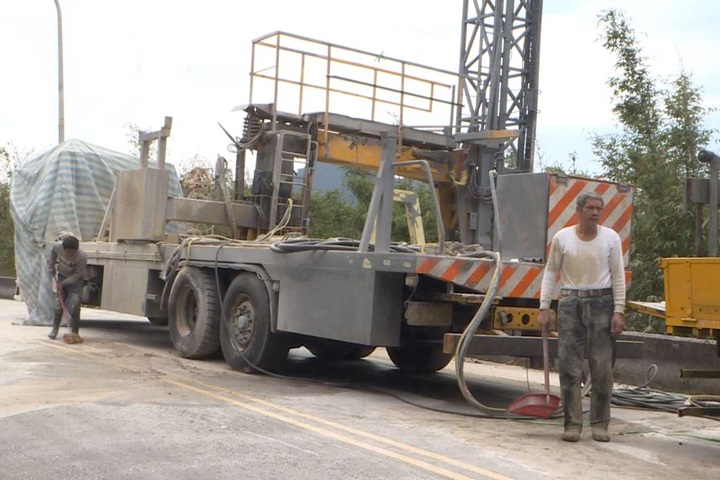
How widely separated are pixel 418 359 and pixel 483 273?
3.23 meters

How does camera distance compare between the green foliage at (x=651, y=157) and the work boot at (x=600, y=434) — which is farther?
the green foliage at (x=651, y=157)

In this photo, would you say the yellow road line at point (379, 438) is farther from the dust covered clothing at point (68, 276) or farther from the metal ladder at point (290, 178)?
the dust covered clothing at point (68, 276)

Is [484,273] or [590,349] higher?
[484,273]

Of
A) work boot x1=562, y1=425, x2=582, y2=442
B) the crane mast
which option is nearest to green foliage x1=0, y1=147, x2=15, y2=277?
the crane mast

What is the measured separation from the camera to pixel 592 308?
7.30 meters

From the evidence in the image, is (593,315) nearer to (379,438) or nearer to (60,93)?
(379,438)

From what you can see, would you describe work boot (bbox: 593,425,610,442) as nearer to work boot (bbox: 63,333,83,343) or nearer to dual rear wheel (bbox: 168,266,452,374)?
dual rear wheel (bbox: 168,266,452,374)

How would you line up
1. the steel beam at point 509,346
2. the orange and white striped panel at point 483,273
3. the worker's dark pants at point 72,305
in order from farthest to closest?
1. the worker's dark pants at point 72,305
2. the orange and white striped panel at point 483,273
3. the steel beam at point 509,346

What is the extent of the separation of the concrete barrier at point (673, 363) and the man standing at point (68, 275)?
7.44 meters

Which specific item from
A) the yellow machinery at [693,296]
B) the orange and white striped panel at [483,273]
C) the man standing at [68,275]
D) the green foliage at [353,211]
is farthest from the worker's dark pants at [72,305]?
the yellow machinery at [693,296]

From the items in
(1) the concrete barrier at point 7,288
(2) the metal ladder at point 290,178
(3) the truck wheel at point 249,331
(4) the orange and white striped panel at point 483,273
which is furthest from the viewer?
(1) the concrete barrier at point 7,288

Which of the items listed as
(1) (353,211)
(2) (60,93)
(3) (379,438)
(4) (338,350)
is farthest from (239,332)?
(2) (60,93)

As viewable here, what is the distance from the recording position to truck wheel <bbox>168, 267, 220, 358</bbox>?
36.7ft

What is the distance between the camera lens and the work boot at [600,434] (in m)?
7.14
